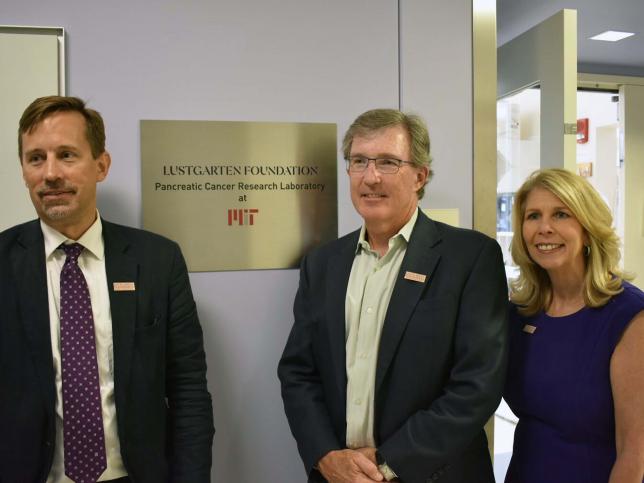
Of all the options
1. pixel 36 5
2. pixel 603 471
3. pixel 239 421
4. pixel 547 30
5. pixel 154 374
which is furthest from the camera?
pixel 547 30

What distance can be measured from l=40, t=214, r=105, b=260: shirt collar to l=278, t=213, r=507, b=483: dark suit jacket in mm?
647

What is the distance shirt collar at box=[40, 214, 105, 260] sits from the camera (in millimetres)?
1478

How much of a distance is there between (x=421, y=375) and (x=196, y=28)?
4.44 feet

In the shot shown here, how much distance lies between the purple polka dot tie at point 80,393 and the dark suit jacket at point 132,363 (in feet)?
0.13

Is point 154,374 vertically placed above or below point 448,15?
below

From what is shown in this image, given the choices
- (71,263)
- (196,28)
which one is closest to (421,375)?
(71,263)

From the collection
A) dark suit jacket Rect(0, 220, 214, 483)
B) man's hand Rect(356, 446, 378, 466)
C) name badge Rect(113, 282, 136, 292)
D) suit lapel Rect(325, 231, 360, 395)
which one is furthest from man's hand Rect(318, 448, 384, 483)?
name badge Rect(113, 282, 136, 292)

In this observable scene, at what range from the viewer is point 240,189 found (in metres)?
1.94

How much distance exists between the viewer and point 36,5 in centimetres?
177

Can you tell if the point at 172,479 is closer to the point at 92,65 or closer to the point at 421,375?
the point at 421,375

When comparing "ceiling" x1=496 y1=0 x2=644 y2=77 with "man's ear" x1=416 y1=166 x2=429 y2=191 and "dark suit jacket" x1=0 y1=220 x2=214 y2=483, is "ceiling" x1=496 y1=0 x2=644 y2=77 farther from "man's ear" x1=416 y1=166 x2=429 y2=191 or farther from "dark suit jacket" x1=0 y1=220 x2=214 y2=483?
"dark suit jacket" x1=0 y1=220 x2=214 y2=483

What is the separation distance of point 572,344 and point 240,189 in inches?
45.7

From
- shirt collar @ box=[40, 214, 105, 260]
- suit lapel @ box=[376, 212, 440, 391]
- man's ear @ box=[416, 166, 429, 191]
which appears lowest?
suit lapel @ box=[376, 212, 440, 391]

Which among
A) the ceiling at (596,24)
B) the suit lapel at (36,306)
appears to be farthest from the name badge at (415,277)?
the ceiling at (596,24)
